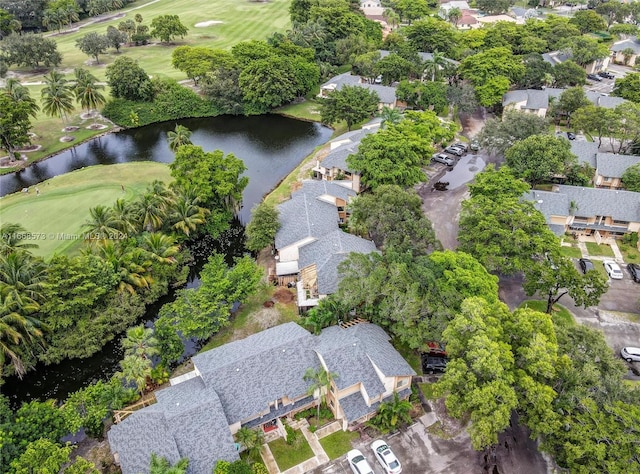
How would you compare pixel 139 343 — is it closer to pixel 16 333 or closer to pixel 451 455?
pixel 16 333

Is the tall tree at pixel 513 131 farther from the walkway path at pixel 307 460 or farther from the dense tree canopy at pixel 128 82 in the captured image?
the dense tree canopy at pixel 128 82

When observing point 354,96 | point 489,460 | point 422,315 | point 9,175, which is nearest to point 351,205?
point 422,315

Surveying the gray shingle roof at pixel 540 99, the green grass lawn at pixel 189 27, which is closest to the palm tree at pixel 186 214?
the green grass lawn at pixel 189 27

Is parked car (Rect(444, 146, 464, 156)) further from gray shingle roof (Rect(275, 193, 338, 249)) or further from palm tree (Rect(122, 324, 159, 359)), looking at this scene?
palm tree (Rect(122, 324, 159, 359))

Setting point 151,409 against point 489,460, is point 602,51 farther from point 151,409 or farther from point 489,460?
point 151,409

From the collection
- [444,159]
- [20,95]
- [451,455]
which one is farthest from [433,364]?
[20,95]

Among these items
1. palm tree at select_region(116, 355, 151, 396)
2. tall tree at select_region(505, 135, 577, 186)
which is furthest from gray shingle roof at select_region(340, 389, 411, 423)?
tall tree at select_region(505, 135, 577, 186)
